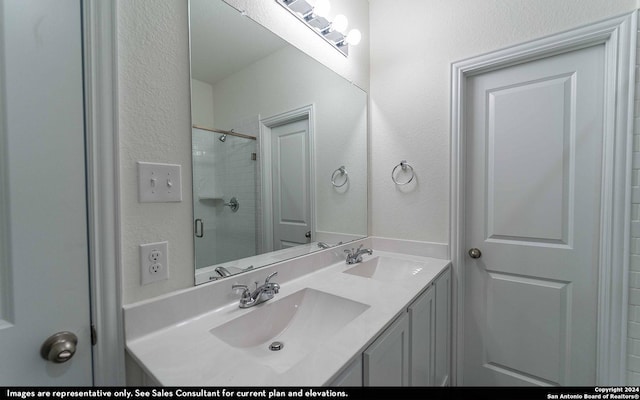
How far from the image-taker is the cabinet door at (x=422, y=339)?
104 centimetres

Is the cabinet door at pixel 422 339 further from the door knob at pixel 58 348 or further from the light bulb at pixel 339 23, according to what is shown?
the light bulb at pixel 339 23

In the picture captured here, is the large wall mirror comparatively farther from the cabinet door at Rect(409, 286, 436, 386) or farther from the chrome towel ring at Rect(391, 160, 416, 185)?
the cabinet door at Rect(409, 286, 436, 386)

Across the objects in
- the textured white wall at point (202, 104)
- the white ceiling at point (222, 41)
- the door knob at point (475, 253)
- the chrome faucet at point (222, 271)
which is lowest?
the door knob at point (475, 253)

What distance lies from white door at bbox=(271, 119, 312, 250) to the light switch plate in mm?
502

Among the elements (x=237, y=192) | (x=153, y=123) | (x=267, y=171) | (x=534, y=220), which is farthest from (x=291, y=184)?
(x=534, y=220)

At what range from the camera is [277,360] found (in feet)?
2.76

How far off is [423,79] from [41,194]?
181 centimetres

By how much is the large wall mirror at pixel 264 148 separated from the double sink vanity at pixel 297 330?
0.11m

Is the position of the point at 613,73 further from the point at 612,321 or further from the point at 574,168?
the point at 612,321

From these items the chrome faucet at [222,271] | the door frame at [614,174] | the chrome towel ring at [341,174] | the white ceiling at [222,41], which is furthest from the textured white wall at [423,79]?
the chrome faucet at [222,271]

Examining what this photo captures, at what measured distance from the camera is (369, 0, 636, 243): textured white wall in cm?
137

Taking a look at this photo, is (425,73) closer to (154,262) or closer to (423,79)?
(423,79)

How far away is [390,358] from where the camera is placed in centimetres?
86

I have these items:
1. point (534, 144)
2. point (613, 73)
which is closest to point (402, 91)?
point (534, 144)
